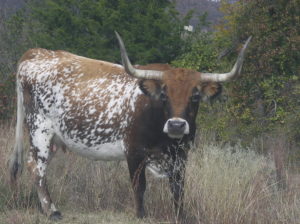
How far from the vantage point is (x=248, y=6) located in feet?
35.1

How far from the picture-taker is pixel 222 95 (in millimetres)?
6484

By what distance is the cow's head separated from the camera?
5535 millimetres

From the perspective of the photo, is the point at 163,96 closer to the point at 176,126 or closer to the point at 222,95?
the point at 176,126

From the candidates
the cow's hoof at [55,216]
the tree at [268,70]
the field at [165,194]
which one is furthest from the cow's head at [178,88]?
the tree at [268,70]

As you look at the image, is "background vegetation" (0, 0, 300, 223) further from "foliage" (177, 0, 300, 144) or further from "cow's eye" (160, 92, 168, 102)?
"cow's eye" (160, 92, 168, 102)

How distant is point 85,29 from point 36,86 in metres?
7.69

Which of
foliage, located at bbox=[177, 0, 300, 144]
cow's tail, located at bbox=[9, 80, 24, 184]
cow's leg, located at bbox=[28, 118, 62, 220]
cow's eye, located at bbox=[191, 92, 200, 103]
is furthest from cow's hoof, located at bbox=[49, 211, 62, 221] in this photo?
foliage, located at bbox=[177, 0, 300, 144]

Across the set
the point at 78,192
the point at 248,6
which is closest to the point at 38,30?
the point at 248,6

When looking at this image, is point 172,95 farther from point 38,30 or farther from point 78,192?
point 38,30

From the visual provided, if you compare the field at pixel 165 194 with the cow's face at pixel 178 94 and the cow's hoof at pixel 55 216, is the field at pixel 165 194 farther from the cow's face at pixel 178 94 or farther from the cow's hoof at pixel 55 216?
the cow's face at pixel 178 94

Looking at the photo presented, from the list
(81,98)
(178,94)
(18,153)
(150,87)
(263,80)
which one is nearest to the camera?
(178,94)

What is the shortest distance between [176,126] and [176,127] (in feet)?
0.03

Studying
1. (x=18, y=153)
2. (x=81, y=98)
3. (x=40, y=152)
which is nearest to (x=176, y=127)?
(x=81, y=98)

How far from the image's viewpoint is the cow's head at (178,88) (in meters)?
5.54
